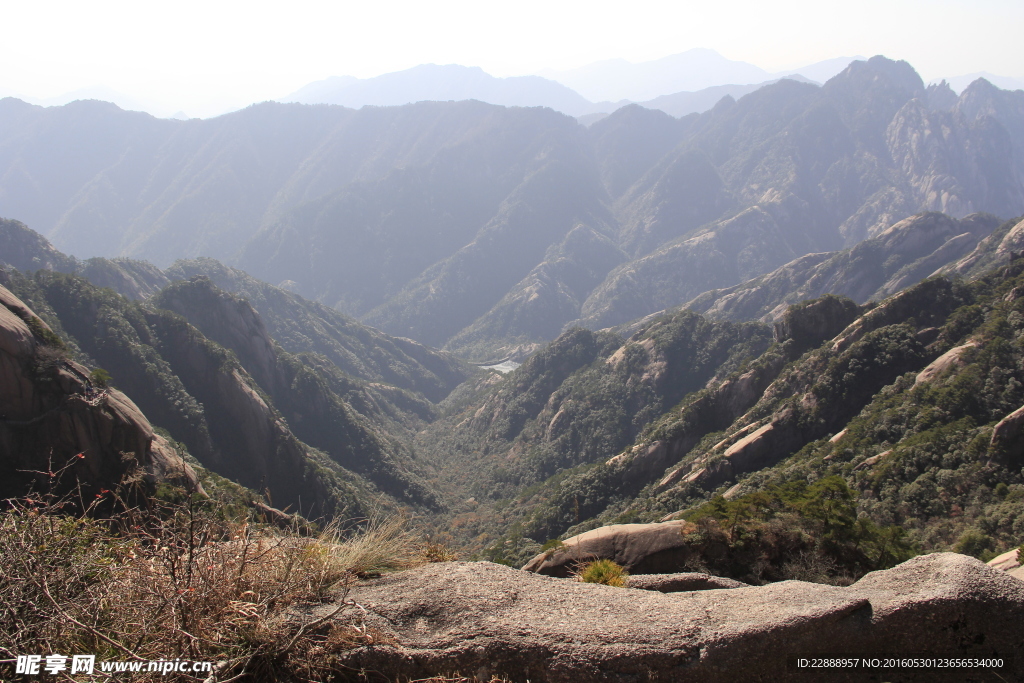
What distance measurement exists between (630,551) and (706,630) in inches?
338

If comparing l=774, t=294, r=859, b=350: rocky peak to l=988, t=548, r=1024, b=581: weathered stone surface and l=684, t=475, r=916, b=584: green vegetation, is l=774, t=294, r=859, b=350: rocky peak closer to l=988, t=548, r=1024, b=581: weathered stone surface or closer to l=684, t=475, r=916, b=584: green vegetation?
l=684, t=475, r=916, b=584: green vegetation

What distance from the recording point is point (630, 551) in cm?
1488

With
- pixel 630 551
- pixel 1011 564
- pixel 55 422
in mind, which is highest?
pixel 1011 564

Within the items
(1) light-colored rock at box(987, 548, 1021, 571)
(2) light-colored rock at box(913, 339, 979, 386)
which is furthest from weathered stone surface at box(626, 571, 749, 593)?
(2) light-colored rock at box(913, 339, 979, 386)

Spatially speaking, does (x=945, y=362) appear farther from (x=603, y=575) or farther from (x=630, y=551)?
(x=603, y=575)

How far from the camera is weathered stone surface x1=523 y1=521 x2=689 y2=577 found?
14.2 m

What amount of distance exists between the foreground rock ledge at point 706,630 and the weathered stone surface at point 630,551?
6458 millimetres

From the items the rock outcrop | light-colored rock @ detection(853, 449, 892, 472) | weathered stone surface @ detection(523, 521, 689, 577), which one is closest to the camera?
weathered stone surface @ detection(523, 521, 689, 577)

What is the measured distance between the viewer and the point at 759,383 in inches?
1917

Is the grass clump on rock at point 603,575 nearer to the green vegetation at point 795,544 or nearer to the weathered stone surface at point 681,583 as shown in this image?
the weathered stone surface at point 681,583

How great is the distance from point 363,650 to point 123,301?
2427 inches

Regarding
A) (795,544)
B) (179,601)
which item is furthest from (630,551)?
(179,601)

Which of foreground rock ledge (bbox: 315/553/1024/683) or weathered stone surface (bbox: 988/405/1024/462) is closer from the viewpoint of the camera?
foreground rock ledge (bbox: 315/553/1024/683)

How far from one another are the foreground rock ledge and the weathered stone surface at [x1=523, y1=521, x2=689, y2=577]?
21.2 feet
